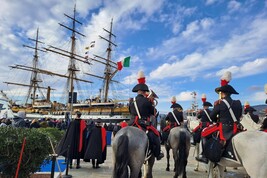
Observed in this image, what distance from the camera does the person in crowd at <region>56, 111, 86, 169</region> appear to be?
9.90m

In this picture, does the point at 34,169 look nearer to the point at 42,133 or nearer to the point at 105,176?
the point at 42,133

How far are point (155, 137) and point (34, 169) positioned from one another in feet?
9.80

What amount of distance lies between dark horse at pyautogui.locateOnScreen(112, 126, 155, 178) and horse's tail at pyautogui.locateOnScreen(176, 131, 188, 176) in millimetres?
3078

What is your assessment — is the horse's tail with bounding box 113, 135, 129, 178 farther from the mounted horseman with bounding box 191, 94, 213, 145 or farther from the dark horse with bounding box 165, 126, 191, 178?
the mounted horseman with bounding box 191, 94, 213, 145

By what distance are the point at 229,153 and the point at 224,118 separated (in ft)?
2.70

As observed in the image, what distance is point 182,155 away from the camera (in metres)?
8.27

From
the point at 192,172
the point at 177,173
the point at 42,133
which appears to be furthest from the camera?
the point at 192,172

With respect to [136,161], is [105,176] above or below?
below

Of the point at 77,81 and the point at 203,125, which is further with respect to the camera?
the point at 77,81

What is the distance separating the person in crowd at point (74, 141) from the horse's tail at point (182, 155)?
4016mm

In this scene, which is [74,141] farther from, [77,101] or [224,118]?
[77,101]

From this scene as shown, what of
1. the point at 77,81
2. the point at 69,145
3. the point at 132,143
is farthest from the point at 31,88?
the point at 132,143

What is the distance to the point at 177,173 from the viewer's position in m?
7.96

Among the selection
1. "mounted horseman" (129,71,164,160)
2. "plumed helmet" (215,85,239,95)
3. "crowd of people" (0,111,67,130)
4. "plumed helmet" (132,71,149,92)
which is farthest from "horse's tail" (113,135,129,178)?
Result: "crowd of people" (0,111,67,130)
